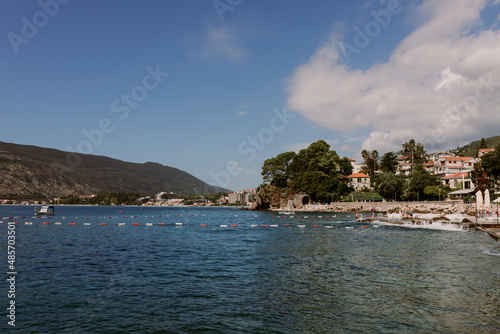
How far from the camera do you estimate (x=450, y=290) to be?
1443 cm

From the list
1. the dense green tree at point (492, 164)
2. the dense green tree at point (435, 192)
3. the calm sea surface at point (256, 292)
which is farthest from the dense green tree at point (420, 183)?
the calm sea surface at point (256, 292)

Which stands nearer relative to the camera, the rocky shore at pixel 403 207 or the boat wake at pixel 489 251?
the boat wake at pixel 489 251

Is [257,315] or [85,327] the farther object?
[257,315]

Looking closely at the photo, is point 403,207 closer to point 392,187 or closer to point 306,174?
point 392,187

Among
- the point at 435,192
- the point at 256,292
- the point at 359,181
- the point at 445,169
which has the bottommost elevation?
the point at 256,292

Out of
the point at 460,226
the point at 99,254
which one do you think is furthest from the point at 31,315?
the point at 460,226

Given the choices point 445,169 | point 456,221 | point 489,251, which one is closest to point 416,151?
point 445,169

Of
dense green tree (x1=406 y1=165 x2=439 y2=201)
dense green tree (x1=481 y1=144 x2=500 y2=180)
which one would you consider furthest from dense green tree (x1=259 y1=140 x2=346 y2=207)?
dense green tree (x1=481 y1=144 x2=500 y2=180)

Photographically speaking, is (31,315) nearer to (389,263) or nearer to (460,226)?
(389,263)

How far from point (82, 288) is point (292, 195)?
126 meters

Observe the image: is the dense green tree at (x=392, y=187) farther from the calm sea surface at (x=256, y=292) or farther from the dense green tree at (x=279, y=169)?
the calm sea surface at (x=256, y=292)

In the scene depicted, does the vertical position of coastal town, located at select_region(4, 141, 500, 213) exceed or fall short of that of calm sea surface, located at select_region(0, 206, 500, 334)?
it exceeds it

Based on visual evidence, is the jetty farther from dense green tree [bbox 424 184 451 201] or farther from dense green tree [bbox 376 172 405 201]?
dense green tree [bbox 376 172 405 201]

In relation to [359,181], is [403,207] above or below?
below
